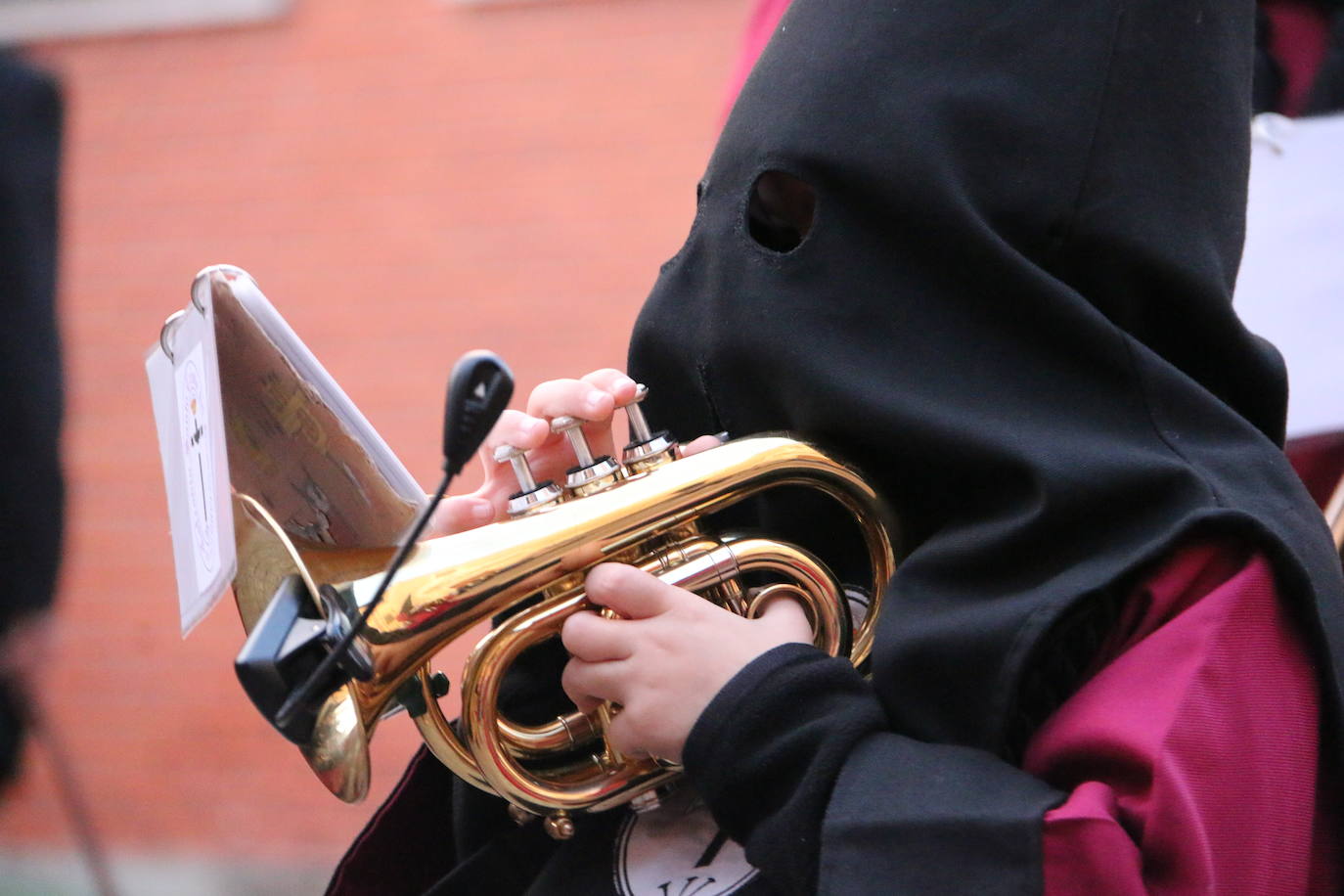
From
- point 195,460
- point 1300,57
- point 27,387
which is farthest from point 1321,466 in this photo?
point 27,387

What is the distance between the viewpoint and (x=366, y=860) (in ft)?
4.57

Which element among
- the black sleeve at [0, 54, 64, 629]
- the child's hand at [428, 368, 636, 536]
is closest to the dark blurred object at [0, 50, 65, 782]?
the black sleeve at [0, 54, 64, 629]

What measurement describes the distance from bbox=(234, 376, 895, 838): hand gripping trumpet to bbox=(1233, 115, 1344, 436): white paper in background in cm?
84

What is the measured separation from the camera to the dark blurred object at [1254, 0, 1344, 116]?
2125 mm

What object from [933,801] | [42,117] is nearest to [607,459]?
[933,801]

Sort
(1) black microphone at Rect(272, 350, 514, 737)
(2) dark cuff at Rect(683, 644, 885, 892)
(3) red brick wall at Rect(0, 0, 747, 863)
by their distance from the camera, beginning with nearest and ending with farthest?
1. (1) black microphone at Rect(272, 350, 514, 737)
2. (2) dark cuff at Rect(683, 644, 885, 892)
3. (3) red brick wall at Rect(0, 0, 747, 863)

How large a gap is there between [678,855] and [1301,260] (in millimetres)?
1220

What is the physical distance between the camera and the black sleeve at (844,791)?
1.00 meters

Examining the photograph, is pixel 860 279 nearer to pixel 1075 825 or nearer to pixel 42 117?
pixel 1075 825

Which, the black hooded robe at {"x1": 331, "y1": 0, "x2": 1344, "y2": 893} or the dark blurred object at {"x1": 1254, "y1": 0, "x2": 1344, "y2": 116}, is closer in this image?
the black hooded robe at {"x1": 331, "y1": 0, "x2": 1344, "y2": 893}

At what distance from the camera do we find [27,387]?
2613 millimetres

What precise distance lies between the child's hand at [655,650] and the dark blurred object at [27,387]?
6.11 feet

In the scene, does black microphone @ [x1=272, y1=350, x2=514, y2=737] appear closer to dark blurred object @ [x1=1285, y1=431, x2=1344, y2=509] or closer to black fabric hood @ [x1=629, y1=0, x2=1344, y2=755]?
black fabric hood @ [x1=629, y1=0, x2=1344, y2=755]

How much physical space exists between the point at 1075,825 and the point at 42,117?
2.70 meters
